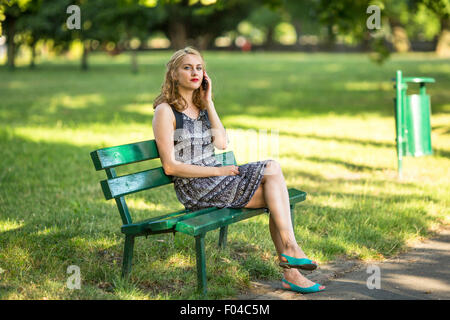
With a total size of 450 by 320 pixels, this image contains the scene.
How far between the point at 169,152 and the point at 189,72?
60 centimetres

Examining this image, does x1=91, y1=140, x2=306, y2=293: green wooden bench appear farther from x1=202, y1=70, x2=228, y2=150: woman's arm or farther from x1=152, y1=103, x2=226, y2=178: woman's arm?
x1=202, y1=70, x2=228, y2=150: woman's arm

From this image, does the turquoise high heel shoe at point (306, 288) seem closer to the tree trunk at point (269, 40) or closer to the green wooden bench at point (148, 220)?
the green wooden bench at point (148, 220)

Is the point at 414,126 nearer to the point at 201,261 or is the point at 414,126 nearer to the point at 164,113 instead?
the point at 164,113

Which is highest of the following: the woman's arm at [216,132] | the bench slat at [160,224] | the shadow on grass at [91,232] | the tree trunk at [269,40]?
the tree trunk at [269,40]

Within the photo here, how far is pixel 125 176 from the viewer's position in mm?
4121

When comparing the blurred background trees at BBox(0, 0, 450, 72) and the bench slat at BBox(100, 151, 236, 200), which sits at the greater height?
the blurred background trees at BBox(0, 0, 450, 72)

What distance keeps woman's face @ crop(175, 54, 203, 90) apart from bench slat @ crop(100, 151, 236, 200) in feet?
2.11

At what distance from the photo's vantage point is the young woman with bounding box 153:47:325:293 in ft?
13.1

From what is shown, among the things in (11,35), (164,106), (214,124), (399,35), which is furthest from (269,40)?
(164,106)

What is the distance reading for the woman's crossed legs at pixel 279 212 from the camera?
3.93 meters

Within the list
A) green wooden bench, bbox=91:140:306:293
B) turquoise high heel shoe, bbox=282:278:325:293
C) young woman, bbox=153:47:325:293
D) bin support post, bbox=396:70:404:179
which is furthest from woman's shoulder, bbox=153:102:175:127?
bin support post, bbox=396:70:404:179

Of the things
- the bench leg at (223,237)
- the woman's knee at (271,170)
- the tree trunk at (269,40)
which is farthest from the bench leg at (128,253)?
the tree trunk at (269,40)
